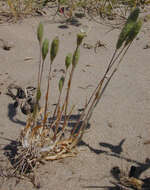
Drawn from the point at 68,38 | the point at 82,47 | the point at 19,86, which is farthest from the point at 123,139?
the point at 68,38

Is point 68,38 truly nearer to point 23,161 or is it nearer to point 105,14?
point 105,14

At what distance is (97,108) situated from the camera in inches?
57.3

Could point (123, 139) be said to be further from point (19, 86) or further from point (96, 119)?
point (19, 86)

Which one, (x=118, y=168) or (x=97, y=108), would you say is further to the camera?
(x=97, y=108)

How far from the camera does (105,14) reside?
2723mm

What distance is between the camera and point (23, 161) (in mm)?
991

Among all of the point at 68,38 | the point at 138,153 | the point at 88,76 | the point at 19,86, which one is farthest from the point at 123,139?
the point at 68,38

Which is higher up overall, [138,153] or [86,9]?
[86,9]

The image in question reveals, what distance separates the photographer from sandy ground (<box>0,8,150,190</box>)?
3.44ft

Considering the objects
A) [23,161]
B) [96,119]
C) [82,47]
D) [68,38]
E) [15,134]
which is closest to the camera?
[23,161]

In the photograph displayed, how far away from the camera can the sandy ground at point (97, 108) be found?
3.44ft

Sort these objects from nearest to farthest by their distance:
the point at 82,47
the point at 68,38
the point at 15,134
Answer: the point at 15,134 → the point at 82,47 → the point at 68,38

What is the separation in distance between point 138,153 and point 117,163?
0.42ft

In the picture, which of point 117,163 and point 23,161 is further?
point 117,163
